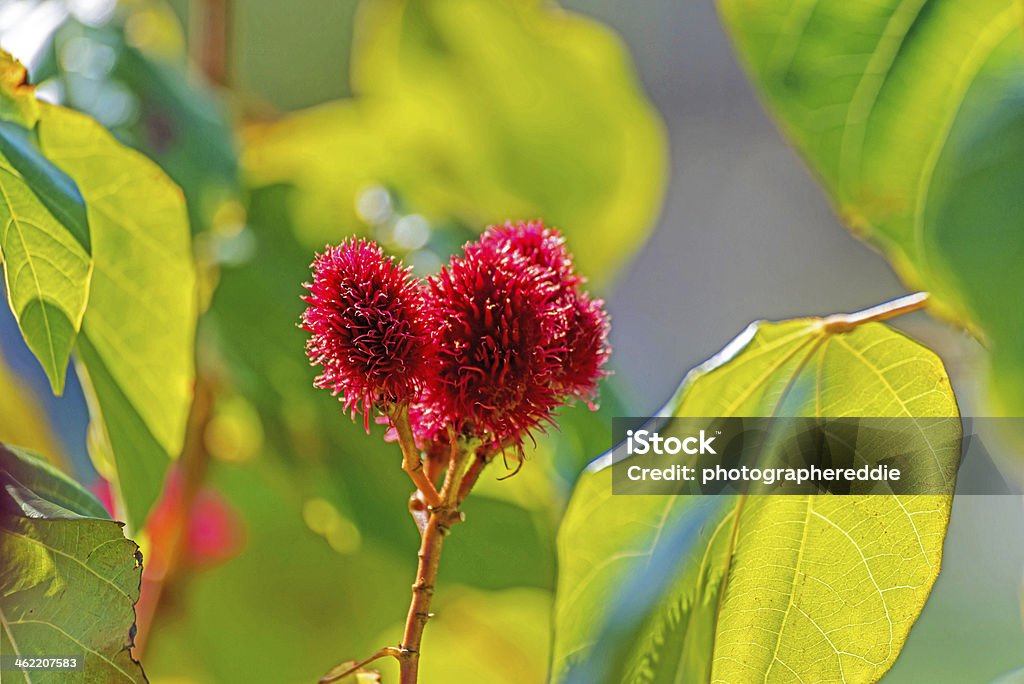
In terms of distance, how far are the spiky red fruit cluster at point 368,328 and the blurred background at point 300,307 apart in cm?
15

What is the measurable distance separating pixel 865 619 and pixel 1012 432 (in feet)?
0.22

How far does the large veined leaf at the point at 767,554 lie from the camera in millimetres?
268

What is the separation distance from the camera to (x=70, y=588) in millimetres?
255

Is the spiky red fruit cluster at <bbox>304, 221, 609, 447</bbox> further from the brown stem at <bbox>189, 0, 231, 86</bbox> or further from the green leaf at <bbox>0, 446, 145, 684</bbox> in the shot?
the brown stem at <bbox>189, 0, 231, 86</bbox>

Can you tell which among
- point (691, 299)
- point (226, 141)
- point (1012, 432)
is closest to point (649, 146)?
point (226, 141)

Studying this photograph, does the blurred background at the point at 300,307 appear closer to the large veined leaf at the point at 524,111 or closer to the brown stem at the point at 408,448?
the large veined leaf at the point at 524,111

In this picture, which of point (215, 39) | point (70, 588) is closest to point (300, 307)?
point (215, 39)

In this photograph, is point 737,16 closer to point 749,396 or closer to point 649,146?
point 749,396

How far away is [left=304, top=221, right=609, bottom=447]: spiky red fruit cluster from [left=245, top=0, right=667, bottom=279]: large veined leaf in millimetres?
335

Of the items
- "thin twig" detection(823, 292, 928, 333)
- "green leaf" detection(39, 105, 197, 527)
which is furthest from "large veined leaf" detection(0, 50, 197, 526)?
"thin twig" detection(823, 292, 928, 333)

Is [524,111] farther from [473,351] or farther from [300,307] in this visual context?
[473,351]

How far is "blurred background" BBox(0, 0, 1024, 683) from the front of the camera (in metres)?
0.45

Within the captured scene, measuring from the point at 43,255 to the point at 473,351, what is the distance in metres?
0.11

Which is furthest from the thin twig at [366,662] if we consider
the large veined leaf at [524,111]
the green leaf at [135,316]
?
the large veined leaf at [524,111]
